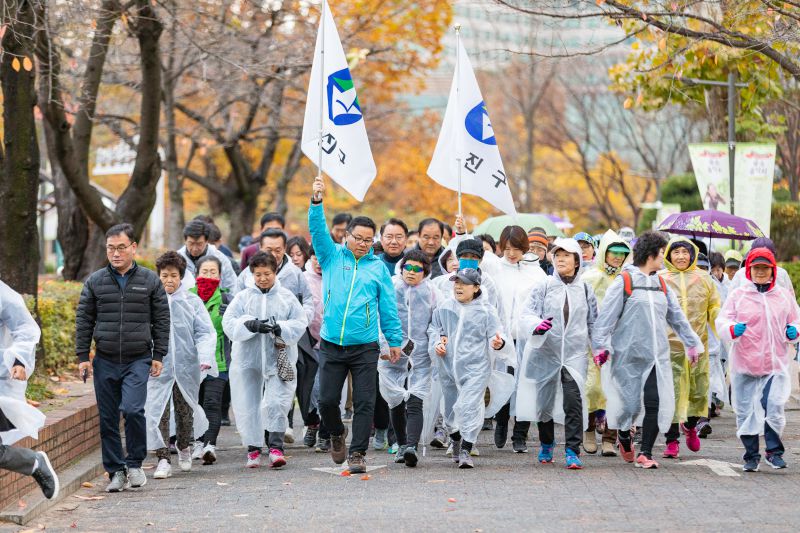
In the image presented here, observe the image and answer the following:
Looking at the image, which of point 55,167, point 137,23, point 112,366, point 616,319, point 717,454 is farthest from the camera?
point 55,167

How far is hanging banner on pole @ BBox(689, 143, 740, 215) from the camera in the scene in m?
18.5

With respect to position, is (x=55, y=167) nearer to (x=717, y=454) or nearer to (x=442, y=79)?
(x=717, y=454)

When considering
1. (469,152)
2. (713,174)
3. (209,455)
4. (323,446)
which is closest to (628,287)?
(469,152)

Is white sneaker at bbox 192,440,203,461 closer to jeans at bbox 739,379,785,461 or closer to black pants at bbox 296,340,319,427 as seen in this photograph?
black pants at bbox 296,340,319,427

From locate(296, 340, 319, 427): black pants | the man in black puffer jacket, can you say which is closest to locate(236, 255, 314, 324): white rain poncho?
locate(296, 340, 319, 427): black pants

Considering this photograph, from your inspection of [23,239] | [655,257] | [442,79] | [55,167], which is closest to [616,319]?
[655,257]

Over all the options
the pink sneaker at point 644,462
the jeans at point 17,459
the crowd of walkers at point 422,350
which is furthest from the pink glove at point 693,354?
the jeans at point 17,459

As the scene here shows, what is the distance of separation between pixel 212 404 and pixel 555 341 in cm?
292

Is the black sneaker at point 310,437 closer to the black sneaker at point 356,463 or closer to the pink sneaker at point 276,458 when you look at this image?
the pink sneaker at point 276,458

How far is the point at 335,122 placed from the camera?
10008 millimetres

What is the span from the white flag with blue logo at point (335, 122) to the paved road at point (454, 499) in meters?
2.31

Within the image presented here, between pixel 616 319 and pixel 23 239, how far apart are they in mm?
5948

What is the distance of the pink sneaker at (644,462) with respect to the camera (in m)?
9.63

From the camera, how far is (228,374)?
10664mm
